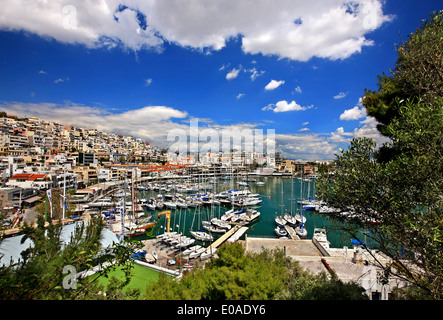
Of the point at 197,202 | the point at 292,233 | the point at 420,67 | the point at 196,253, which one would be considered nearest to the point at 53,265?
the point at 420,67

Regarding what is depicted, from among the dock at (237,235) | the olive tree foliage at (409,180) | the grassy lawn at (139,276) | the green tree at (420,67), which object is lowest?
the dock at (237,235)

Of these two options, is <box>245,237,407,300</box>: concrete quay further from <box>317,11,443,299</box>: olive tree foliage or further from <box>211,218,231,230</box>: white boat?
<box>211,218,231,230</box>: white boat

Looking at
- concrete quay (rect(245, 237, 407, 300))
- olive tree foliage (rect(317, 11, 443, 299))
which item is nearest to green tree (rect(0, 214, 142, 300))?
olive tree foliage (rect(317, 11, 443, 299))

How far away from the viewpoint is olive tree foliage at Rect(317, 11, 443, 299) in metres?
2.15

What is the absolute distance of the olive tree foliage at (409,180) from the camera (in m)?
2.15

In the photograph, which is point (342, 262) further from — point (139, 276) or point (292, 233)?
point (292, 233)

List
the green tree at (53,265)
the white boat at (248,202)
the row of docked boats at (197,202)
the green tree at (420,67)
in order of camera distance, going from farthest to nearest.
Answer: the white boat at (248,202), the row of docked boats at (197,202), the green tree at (420,67), the green tree at (53,265)

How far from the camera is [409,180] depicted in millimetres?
2361

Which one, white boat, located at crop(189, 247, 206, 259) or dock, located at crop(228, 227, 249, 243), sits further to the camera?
dock, located at crop(228, 227, 249, 243)

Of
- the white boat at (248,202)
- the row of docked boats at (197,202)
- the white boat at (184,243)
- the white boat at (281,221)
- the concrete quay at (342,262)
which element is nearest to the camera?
the concrete quay at (342,262)

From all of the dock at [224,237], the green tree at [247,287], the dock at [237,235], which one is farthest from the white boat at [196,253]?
the green tree at [247,287]

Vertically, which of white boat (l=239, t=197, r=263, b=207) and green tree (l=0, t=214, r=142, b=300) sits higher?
green tree (l=0, t=214, r=142, b=300)

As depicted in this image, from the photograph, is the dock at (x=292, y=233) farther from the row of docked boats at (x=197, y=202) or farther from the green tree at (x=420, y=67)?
the green tree at (x=420, y=67)
